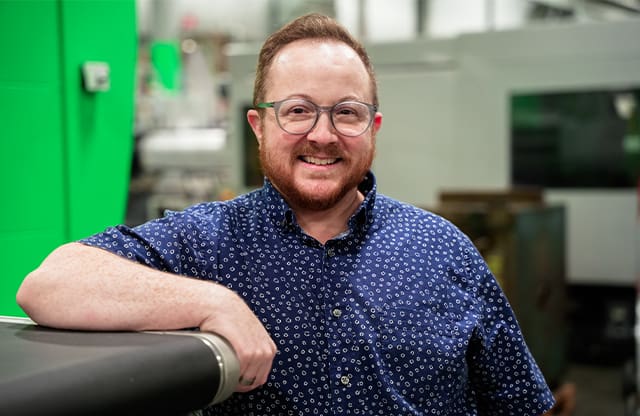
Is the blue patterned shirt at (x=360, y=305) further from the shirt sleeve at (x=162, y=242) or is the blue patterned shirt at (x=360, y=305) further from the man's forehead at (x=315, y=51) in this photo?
the man's forehead at (x=315, y=51)

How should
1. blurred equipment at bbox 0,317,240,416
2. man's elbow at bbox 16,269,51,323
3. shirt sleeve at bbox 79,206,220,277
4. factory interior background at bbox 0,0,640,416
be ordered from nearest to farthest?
blurred equipment at bbox 0,317,240,416 < man's elbow at bbox 16,269,51,323 < shirt sleeve at bbox 79,206,220,277 < factory interior background at bbox 0,0,640,416

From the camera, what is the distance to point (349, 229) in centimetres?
164

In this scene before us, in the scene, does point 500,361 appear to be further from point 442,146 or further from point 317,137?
point 442,146

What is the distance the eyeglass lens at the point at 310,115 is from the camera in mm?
1570

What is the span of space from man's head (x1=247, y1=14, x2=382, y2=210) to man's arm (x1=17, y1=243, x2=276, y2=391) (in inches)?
15.8

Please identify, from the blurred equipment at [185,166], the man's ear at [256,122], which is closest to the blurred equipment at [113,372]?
the man's ear at [256,122]

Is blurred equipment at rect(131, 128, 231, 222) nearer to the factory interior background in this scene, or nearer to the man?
the factory interior background

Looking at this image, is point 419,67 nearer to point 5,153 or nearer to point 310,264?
point 5,153

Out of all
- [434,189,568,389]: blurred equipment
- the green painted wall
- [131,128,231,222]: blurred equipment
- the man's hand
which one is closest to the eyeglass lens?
the man's hand

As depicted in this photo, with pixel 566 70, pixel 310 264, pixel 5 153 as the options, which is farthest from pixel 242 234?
pixel 566 70

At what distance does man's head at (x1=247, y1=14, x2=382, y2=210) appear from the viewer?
5.15 ft

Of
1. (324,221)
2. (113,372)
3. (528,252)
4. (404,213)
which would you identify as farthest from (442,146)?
(113,372)

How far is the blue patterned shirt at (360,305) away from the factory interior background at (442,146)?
1034mm

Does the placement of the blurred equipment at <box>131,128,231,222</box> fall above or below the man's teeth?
below
